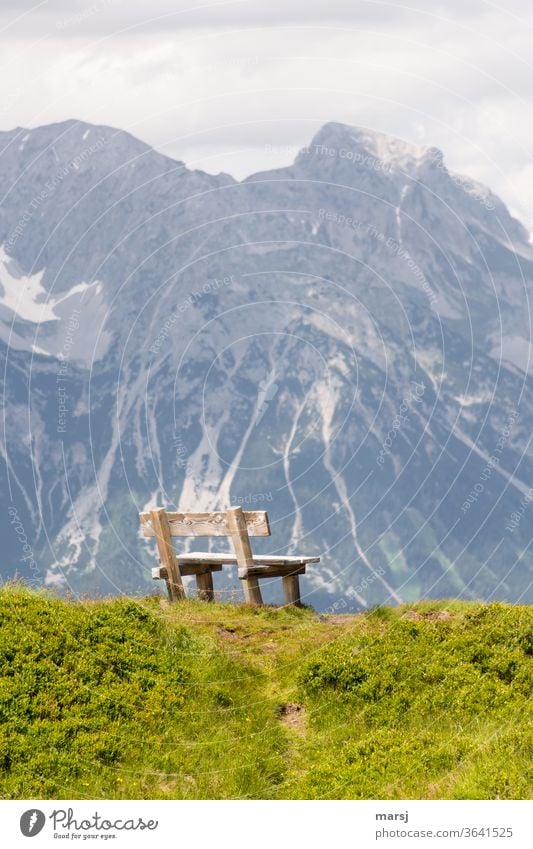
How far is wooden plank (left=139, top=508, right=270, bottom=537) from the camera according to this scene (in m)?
23.9

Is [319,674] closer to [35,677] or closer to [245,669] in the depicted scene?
[245,669]

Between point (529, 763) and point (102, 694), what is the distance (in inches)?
248

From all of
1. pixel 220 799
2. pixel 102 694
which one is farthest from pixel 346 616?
pixel 220 799

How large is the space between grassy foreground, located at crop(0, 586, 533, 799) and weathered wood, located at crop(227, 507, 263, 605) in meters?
1.98

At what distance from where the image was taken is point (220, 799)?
572 inches

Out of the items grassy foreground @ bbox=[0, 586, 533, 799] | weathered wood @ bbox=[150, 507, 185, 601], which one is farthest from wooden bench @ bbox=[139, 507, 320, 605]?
grassy foreground @ bbox=[0, 586, 533, 799]

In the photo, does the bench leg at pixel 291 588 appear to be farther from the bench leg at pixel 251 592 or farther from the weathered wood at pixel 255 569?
the bench leg at pixel 251 592

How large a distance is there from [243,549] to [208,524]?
1130 mm

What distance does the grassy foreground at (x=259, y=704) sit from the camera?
14719 mm

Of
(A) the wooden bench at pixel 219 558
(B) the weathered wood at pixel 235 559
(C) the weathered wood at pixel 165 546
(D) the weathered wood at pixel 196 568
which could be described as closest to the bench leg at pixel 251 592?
(A) the wooden bench at pixel 219 558

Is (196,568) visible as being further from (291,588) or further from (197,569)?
(291,588)

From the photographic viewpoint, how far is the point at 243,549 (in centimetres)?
2386

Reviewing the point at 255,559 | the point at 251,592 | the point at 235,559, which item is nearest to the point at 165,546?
the point at 235,559

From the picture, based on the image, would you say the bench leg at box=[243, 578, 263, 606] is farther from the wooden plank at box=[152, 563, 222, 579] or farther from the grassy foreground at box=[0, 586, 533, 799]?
the grassy foreground at box=[0, 586, 533, 799]
